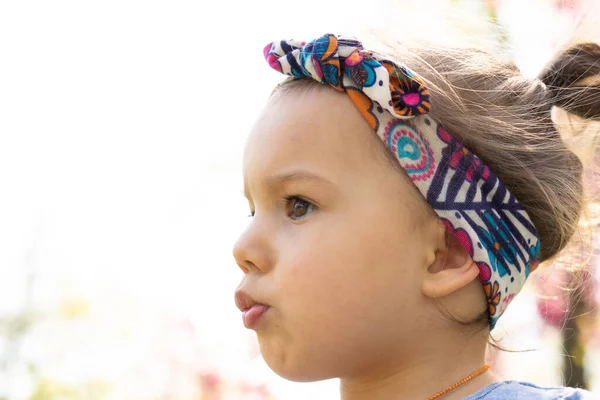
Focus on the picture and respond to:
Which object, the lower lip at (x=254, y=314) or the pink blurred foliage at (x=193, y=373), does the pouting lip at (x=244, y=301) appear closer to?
the lower lip at (x=254, y=314)

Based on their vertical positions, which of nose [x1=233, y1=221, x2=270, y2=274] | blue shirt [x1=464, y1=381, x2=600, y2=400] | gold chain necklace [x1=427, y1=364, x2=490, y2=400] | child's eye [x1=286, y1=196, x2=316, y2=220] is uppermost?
child's eye [x1=286, y1=196, x2=316, y2=220]

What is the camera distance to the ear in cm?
175

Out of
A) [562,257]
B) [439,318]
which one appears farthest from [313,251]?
[562,257]

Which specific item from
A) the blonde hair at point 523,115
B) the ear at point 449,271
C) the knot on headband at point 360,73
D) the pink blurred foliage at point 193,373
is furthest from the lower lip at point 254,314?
the pink blurred foliage at point 193,373

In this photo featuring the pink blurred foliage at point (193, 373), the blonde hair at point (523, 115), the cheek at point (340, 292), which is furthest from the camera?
the pink blurred foliage at point (193, 373)

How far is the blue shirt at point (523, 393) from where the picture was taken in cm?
175

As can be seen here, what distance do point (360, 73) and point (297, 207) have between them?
1.05 feet

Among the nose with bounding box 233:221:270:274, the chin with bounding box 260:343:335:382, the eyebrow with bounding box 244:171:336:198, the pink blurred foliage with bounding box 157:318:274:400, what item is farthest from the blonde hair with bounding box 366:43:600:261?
the pink blurred foliage with bounding box 157:318:274:400

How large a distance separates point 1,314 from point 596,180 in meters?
4.90

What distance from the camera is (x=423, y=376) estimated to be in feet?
5.81

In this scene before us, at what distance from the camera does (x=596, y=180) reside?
215 centimetres

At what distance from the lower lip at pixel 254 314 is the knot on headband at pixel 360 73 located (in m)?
0.45

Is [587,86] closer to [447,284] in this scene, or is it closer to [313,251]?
[447,284]

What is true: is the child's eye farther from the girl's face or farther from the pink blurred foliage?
the pink blurred foliage
